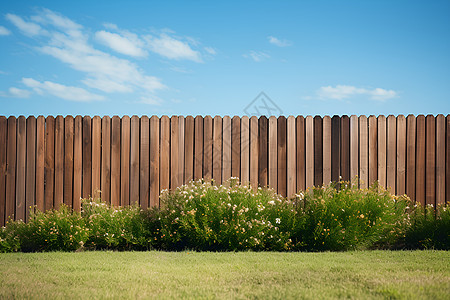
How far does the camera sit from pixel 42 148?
22.3 ft

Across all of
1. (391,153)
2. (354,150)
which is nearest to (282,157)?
(354,150)

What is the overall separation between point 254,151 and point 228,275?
2.97m

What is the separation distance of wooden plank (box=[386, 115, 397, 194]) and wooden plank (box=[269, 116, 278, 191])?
6.82 feet

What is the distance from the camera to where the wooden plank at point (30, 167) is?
266 inches

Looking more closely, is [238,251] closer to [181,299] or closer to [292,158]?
[292,158]

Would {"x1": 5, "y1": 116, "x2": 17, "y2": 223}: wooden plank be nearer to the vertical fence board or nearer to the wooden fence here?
the wooden fence

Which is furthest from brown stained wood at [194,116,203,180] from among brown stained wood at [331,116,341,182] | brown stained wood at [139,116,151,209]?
brown stained wood at [331,116,341,182]

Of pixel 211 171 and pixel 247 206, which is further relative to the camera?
pixel 211 171

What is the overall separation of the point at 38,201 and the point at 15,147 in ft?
3.61

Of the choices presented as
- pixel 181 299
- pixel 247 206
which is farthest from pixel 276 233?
pixel 181 299

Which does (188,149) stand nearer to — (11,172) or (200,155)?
(200,155)

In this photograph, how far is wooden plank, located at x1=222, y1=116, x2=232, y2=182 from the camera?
6.58 metres

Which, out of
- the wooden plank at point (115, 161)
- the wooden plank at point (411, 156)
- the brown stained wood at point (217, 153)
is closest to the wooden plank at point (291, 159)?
the brown stained wood at point (217, 153)

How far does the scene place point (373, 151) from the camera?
22.3 ft
